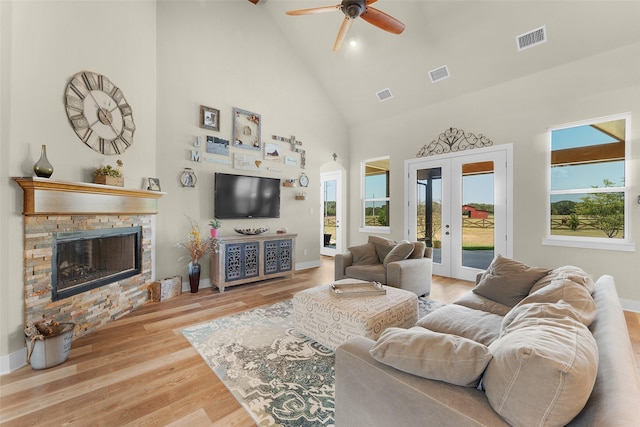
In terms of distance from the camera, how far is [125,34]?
3.27 meters

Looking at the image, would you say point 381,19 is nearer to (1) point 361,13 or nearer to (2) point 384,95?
(1) point 361,13

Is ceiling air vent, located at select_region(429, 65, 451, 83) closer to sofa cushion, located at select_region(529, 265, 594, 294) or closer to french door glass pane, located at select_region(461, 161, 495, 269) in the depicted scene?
french door glass pane, located at select_region(461, 161, 495, 269)

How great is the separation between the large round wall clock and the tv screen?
1.38 metres

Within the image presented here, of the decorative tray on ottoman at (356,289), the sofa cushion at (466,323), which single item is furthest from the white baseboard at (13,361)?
the sofa cushion at (466,323)

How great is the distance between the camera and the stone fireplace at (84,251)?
7.48ft

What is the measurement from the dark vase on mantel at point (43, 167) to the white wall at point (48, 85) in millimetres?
100

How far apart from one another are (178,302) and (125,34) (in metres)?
3.27

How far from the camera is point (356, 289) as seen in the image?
2.73 meters

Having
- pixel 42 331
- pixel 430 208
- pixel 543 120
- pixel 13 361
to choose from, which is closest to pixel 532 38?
pixel 543 120

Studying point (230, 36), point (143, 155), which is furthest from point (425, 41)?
point (143, 155)

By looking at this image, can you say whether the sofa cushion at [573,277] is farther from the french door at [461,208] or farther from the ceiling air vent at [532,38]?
the ceiling air vent at [532,38]

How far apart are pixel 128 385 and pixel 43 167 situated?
184cm

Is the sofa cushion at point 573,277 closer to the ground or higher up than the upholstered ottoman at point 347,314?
higher up

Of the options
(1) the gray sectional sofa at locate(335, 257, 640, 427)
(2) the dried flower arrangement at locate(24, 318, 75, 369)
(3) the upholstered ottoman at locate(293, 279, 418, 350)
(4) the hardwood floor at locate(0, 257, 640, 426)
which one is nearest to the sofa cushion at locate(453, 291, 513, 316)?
(3) the upholstered ottoman at locate(293, 279, 418, 350)
